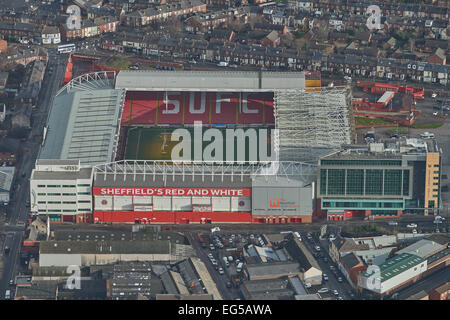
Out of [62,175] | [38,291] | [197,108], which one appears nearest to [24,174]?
[62,175]

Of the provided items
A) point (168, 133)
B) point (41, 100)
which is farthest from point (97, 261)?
point (41, 100)

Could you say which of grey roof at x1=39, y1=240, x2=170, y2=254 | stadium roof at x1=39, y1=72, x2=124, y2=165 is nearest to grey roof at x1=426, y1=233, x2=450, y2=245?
grey roof at x1=39, y1=240, x2=170, y2=254

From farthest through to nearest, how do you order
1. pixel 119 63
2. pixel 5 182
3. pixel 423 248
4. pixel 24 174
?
pixel 119 63
pixel 24 174
pixel 5 182
pixel 423 248

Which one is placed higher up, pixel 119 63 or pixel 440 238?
pixel 119 63

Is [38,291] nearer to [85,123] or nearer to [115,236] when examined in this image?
[115,236]

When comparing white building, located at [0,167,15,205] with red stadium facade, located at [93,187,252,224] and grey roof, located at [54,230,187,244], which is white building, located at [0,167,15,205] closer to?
red stadium facade, located at [93,187,252,224]

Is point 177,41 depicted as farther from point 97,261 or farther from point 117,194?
point 97,261
